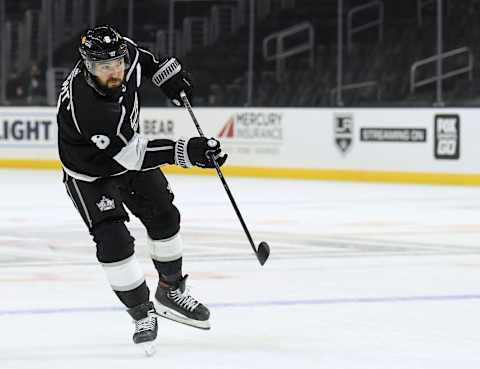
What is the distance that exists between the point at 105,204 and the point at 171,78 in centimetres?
70

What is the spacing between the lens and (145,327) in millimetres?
4723

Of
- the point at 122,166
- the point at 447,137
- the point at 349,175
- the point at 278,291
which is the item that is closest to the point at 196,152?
the point at 122,166

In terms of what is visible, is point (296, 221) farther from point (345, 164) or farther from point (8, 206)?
point (345, 164)

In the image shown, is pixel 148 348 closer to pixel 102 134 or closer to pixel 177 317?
pixel 177 317

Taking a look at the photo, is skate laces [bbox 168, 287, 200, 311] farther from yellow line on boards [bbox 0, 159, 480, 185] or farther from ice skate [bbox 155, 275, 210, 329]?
yellow line on boards [bbox 0, 159, 480, 185]

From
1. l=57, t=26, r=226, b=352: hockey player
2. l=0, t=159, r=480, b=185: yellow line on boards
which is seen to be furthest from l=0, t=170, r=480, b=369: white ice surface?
l=0, t=159, r=480, b=185: yellow line on boards

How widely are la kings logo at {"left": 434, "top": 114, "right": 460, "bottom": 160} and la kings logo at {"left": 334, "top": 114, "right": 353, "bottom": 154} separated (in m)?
1.11

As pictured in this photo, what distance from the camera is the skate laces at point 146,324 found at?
4.71 m

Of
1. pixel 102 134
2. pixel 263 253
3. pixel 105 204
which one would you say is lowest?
pixel 263 253

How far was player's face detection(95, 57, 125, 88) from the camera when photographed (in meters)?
4.55

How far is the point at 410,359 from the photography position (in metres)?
4.44

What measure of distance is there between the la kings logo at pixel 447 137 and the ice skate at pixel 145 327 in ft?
32.2

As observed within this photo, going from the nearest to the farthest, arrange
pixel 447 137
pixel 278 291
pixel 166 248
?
1. pixel 166 248
2. pixel 278 291
3. pixel 447 137

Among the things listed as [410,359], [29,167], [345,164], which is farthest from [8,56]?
[410,359]
